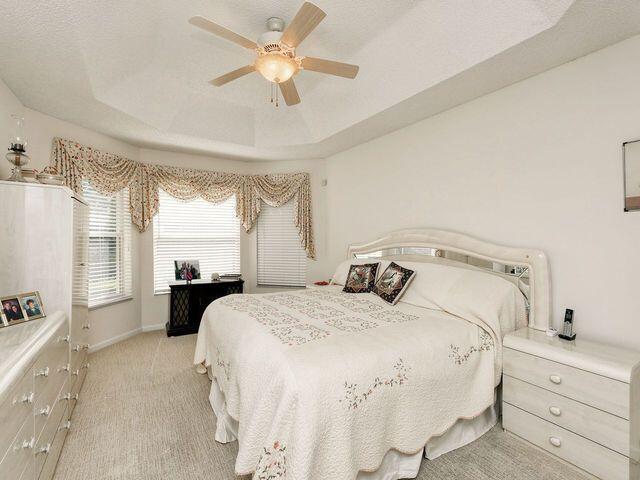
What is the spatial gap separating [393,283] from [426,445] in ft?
4.16

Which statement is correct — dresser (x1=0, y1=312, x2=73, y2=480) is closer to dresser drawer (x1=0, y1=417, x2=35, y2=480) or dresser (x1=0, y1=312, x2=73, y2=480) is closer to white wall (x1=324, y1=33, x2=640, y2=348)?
dresser drawer (x1=0, y1=417, x2=35, y2=480)

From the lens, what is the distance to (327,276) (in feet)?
15.9

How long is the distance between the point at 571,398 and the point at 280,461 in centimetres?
166

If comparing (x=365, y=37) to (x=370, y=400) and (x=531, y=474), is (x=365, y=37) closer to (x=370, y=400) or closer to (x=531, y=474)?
(x=370, y=400)

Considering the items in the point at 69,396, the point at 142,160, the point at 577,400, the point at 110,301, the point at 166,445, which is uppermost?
the point at 142,160

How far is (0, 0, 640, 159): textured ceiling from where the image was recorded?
1.98 metres

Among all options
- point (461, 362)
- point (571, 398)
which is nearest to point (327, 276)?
point (461, 362)

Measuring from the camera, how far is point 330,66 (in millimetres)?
2174

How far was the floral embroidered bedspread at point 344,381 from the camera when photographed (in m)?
1.35

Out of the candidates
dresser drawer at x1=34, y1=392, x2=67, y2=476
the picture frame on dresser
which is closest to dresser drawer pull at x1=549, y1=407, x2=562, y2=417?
dresser drawer at x1=34, y1=392, x2=67, y2=476

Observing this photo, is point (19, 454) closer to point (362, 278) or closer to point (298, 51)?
point (362, 278)

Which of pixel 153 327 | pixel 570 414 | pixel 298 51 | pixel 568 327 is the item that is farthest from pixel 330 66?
pixel 153 327

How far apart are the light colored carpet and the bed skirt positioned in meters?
0.04

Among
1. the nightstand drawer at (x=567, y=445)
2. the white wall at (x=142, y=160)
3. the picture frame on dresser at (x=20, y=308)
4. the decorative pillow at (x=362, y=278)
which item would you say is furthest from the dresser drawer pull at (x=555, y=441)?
the white wall at (x=142, y=160)
